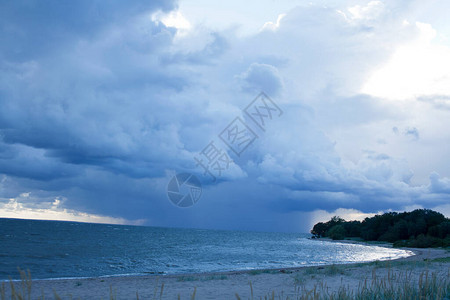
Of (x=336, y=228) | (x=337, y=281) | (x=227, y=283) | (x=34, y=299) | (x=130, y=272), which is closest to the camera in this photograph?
(x=34, y=299)

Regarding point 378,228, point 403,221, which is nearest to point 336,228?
point 378,228

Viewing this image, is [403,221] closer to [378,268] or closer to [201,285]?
[378,268]

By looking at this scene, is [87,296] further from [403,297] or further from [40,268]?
[40,268]

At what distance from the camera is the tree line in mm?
68069

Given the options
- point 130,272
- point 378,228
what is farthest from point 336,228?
point 130,272

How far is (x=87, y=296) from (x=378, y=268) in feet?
51.9

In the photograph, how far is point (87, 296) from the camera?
14.6 meters

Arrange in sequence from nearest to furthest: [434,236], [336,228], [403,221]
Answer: [434,236]
[403,221]
[336,228]

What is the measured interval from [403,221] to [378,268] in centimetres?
7361

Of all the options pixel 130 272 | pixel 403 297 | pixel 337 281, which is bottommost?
pixel 130 272

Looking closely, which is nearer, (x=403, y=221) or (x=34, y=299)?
(x=34, y=299)

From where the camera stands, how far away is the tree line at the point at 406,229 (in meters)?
68.1

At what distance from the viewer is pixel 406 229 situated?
84.7 meters

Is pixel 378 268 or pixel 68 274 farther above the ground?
pixel 378 268
